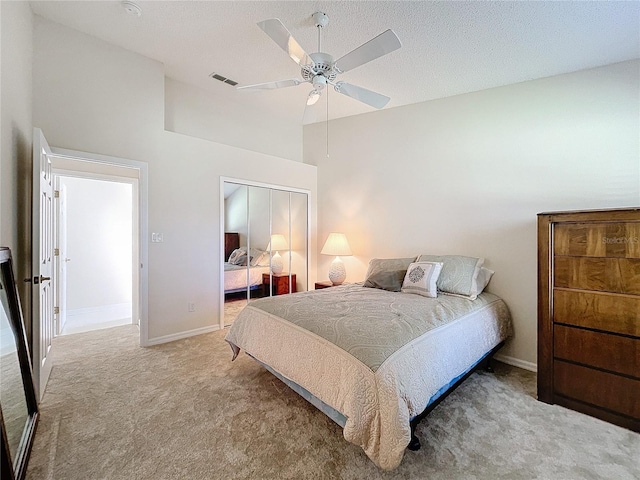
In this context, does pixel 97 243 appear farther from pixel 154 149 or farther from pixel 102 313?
pixel 154 149

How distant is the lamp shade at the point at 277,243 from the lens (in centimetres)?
435

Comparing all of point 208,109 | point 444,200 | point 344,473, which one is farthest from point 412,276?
point 208,109

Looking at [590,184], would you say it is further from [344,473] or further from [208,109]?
[208,109]

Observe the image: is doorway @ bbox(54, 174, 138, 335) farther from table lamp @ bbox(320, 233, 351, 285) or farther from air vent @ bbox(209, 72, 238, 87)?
table lamp @ bbox(320, 233, 351, 285)

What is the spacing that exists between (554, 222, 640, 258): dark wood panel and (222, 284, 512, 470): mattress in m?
0.82

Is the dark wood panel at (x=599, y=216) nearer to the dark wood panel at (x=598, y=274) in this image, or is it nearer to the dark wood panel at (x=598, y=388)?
the dark wood panel at (x=598, y=274)

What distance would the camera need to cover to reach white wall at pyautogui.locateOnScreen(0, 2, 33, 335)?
1773 millimetres

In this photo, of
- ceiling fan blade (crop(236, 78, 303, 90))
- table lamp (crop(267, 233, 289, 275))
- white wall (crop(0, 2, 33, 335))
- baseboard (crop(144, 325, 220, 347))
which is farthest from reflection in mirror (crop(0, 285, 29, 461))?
table lamp (crop(267, 233, 289, 275))

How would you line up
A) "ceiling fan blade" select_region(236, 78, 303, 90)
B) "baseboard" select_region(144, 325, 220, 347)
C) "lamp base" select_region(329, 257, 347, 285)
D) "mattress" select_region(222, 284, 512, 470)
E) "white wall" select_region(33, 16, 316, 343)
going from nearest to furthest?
"mattress" select_region(222, 284, 512, 470)
"ceiling fan blade" select_region(236, 78, 303, 90)
"white wall" select_region(33, 16, 316, 343)
"baseboard" select_region(144, 325, 220, 347)
"lamp base" select_region(329, 257, 347, 285)

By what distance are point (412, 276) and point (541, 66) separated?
2241 millimetres

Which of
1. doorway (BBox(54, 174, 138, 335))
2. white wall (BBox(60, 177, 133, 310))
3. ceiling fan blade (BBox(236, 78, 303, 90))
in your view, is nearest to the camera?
ceiling fan blade (BBox(236, 78, 303, 90))

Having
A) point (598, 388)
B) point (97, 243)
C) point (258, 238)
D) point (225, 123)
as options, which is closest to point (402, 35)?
Result: point (225, 123)

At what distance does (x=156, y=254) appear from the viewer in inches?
127

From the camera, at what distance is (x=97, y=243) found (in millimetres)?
4730
